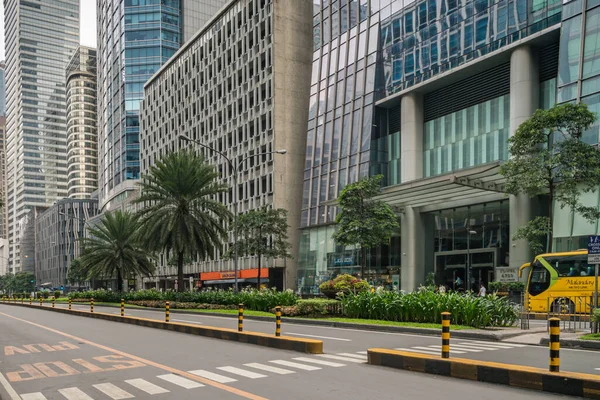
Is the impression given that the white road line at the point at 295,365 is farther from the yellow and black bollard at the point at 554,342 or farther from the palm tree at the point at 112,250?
the palm tree at the point at 112,250

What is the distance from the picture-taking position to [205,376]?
10148 mm

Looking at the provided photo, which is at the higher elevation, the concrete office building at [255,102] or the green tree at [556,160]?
the concrete office building at [255,102]

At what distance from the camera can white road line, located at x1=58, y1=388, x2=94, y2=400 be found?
8617 mm

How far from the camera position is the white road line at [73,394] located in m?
8.62

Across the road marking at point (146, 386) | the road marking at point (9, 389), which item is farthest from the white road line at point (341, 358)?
the road marking at point (9, 389)

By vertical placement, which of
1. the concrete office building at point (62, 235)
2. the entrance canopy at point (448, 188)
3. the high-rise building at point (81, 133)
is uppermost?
the high-rise building at point (81, 133)

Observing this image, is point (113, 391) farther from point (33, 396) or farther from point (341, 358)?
point (341, 358)

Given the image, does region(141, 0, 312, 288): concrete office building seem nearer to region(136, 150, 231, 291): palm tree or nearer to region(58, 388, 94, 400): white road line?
region(136, 150, 231, 291): palm tree

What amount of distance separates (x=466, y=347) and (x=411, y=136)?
3424 centimetres

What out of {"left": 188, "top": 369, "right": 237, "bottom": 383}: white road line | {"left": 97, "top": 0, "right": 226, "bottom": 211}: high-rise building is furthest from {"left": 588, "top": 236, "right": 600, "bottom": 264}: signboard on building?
{"left": 97, "top": 0, "right": 226, "bottom": 211}: high-rise building

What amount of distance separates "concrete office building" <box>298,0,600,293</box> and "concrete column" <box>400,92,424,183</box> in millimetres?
88

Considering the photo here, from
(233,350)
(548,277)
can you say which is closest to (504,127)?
(548,277)

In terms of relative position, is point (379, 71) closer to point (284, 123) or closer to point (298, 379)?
point (284, 123)

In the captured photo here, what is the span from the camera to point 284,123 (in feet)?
199
